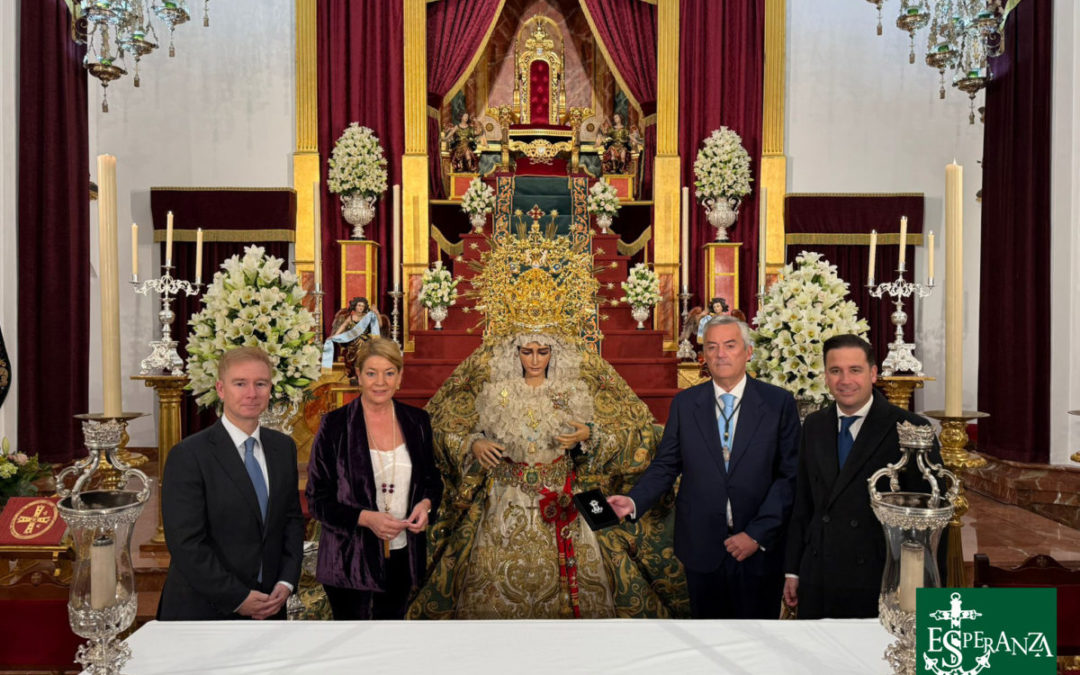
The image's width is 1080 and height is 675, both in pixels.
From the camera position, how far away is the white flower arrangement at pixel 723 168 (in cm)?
939

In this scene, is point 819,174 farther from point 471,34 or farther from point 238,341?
point 238,341

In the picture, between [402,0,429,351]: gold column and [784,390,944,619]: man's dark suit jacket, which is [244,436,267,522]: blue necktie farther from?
[402,0,429,351]: gold column

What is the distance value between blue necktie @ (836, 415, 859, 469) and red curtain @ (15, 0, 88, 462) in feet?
20.6

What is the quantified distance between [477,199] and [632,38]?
3.00 meters

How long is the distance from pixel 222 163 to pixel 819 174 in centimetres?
718

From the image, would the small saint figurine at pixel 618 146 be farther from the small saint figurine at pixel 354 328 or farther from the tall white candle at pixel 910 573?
the tall white candle at pixel 910 573

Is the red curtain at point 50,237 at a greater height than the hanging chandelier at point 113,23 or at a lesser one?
lesser

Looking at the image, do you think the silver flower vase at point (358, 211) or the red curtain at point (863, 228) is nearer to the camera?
the red curtain at point (863, 228)

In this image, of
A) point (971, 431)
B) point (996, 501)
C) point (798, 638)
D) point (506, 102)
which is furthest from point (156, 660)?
point (506, 102)

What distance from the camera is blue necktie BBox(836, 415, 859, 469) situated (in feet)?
8.45

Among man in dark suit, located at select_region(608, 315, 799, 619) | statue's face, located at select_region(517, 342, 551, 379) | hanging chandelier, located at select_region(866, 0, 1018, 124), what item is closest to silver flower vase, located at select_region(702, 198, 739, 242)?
hanging chandelier, located at select_region(866, 0, 1018, 124)

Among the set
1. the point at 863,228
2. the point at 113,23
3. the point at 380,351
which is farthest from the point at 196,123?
the point at 863,228

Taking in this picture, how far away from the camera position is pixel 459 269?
30.5 feet

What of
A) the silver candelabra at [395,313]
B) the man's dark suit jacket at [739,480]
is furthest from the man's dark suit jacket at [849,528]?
the silver candelabra at [395,313]
